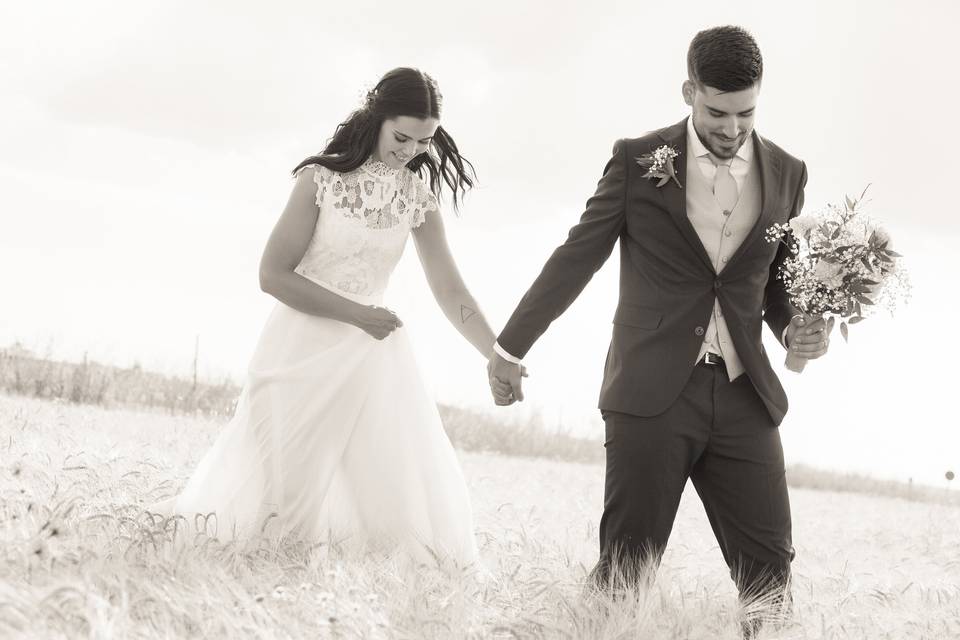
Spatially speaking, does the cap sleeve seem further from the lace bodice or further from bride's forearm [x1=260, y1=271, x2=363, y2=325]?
bride's forearm [x1=260, y1=271, x2=363, y2=325]

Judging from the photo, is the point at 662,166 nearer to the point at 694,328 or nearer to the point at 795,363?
the point at 694,328

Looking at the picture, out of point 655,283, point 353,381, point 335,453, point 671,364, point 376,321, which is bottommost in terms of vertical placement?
point 335,453

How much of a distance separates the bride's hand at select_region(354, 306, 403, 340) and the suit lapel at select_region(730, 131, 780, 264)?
5.72ft

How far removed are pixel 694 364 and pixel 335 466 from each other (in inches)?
83.4

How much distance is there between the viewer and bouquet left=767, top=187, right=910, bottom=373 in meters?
4.76

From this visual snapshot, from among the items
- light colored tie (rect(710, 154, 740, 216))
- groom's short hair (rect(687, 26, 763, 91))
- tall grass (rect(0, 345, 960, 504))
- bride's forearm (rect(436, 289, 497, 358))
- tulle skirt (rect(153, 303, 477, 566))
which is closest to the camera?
groom's short hair (rect(687, 26, 763, 91))

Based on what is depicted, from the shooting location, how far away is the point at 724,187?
15.9 feet

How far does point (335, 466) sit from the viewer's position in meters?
5.95

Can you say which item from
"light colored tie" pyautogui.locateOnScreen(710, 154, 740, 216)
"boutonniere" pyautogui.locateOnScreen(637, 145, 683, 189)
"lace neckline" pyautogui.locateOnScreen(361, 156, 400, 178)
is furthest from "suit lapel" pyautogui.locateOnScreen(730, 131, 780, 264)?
"lace neckline" pyautogui.locateOnScreen(361, 156, 400, 178)

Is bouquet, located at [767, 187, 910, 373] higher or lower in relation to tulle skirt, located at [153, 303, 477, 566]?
higher

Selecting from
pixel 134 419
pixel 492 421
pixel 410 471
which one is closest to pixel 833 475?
pixel 492 421

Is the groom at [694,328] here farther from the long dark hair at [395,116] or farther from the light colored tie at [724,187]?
the long dark hair at [395,116]

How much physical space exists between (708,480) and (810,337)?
73 centimetres

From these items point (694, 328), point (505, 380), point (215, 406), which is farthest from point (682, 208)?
point (215, 406)
